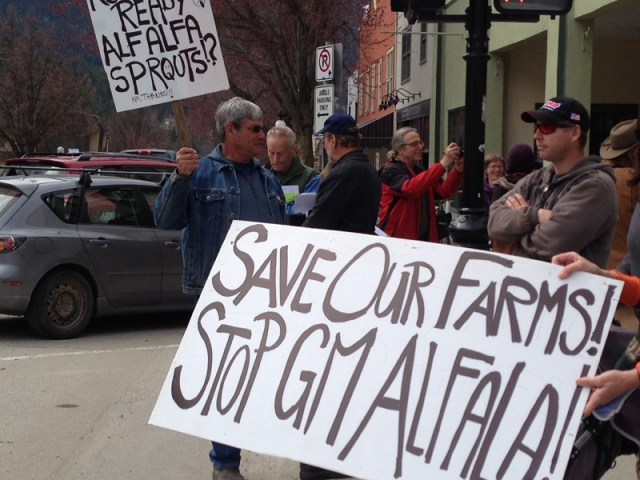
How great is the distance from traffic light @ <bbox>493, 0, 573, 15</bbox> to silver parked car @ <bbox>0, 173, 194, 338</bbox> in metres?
5.07

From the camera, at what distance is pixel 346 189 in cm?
468

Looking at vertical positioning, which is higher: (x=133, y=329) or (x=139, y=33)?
(x=139, y=33)

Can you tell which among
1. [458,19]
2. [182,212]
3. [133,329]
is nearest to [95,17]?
[182,212]

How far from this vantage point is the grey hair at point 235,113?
4.51 m

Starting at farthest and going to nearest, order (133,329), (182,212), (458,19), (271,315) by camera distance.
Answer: (133,329), (458,19), (182,212), (271,315)

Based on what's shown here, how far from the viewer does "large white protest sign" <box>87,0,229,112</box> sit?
4.57m

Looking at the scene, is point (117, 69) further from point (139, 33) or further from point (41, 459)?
point (41, 459)

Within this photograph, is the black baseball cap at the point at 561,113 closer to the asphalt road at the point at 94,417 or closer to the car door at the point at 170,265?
the asphalt road at the point at 94,417

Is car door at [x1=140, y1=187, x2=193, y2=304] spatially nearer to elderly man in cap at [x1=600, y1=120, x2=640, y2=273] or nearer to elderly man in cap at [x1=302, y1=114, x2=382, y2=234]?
elderly man in cap at [x1=302, y1=114, x2=382, y2=234]

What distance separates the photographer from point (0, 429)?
219 inches

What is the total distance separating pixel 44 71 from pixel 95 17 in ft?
127

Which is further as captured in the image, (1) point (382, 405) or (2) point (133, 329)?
(2) point (133, 329)

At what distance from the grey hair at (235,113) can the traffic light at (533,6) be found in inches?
65.2

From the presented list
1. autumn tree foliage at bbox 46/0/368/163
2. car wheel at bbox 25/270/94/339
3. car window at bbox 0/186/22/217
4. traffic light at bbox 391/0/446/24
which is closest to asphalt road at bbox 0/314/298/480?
car wheel at bbox 25/270/94/339
